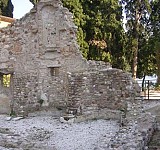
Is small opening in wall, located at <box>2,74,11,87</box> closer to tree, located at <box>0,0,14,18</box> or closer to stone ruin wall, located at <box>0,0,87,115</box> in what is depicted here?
stone ruin wall, located at <box>0,0,87,115</box>

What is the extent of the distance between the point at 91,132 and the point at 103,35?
14.1m

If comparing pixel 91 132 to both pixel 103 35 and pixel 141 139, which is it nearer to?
pixel 141 139

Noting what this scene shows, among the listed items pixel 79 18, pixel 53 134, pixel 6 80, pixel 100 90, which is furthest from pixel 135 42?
pixel 53 134

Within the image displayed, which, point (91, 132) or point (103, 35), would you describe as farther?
point (103, 35)

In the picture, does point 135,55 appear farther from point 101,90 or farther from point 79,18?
A: point 101,90

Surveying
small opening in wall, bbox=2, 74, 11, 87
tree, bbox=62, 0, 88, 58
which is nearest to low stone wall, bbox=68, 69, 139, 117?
small opening in wall, bbox=2, 74, 11, 87

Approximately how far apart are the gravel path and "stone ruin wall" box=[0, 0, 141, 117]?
1.05 metres

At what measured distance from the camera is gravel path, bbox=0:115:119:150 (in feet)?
37.2

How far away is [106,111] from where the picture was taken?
14.7 metres

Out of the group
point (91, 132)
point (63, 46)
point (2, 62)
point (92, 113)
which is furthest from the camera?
point (2, 62)

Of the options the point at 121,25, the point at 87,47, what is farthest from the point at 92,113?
the point at 121,25

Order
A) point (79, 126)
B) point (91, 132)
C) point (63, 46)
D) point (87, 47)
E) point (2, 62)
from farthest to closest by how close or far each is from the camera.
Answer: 1. point (87, 47)
2. point (2, 62)
3. point (63, 46)
4. point (79, 126)
5. point (91, 132)

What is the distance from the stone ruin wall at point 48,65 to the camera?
592 inches

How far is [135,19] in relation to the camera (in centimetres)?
2731
